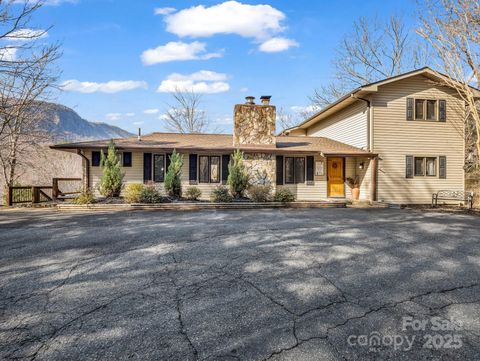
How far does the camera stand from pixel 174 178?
12.7 metres

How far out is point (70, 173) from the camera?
2514 centimetres

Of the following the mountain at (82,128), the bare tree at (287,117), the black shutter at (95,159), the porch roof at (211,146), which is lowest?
the black shutter at (95,159)

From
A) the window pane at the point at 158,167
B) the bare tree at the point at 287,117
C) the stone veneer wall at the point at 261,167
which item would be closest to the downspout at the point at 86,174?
the window pane at the point at 158,167

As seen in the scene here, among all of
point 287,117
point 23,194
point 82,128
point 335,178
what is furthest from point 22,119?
point 82,128

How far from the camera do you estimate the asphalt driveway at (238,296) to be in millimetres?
2463

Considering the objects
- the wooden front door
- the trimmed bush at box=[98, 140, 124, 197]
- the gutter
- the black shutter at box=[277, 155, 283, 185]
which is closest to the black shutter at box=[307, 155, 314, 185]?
the wooden front door

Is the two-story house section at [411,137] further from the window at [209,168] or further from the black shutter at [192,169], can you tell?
the black shutter at [192,169]

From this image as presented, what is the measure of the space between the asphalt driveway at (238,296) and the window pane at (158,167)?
7.37 meters

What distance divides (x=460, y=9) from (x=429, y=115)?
5013 millimetres

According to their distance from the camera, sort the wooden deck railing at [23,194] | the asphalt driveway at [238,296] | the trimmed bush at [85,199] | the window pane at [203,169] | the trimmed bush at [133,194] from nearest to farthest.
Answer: the asphalt driveway at [238,296] → the trimmed bush at [85,199] → the trimmed bush at [133,194] → the wooden deck railing at [23,194] → the window pane at [203,169]

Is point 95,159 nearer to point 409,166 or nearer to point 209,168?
point 209,168

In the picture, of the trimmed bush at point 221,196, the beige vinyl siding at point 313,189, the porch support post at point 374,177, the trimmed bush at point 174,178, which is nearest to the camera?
the trimmed bush at point 221,196

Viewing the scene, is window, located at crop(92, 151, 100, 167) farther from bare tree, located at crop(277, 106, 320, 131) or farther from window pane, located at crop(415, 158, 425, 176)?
bare tree, located at crop(277, 106, 320, 131)

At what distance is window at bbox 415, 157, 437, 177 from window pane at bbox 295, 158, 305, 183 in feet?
18.2
